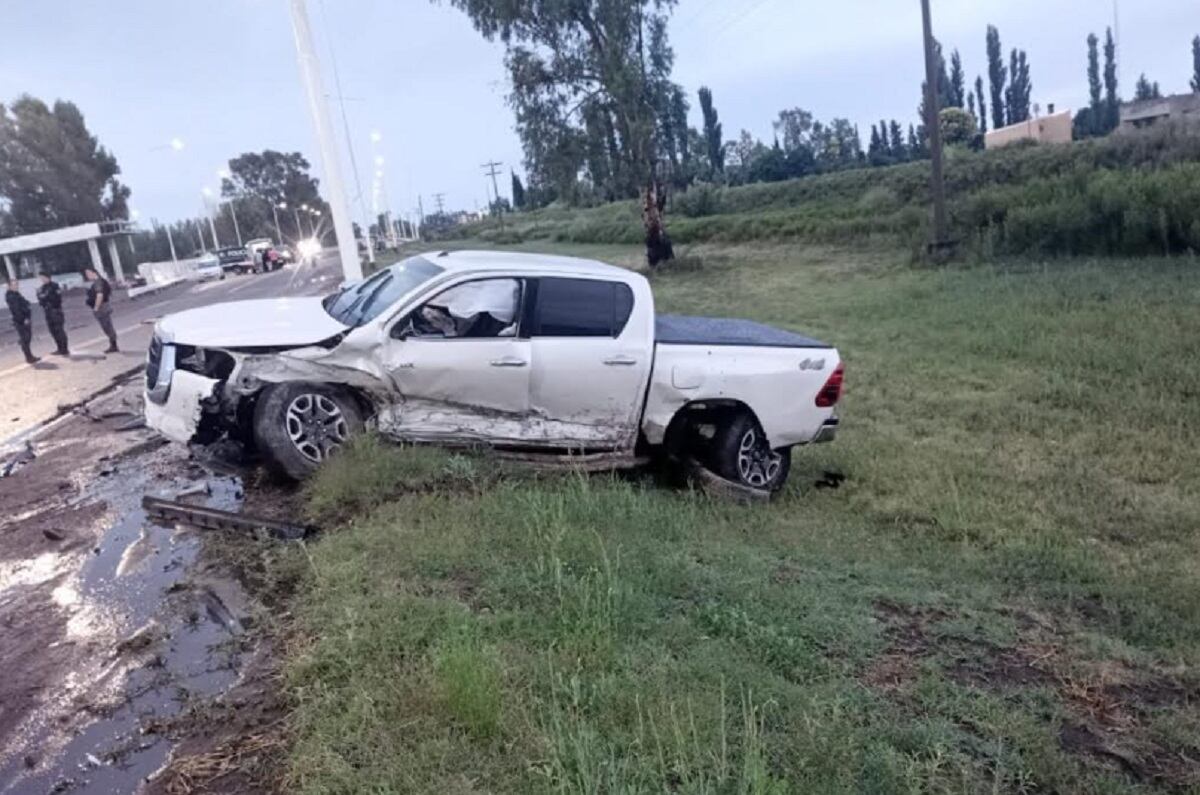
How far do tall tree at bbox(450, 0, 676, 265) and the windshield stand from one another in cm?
1960

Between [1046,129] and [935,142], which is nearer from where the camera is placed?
[935,142]

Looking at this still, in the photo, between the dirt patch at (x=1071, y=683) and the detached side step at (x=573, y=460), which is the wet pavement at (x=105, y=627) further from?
the dirt patch at (x=1071, y=683)

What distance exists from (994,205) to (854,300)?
22.7 feet

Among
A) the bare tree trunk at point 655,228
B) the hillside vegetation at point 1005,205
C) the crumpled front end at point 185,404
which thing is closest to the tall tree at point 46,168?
the hillside vegetation at point 1005,205

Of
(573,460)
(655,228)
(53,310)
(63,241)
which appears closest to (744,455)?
(573,460)

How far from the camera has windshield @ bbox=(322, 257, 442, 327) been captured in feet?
20.9

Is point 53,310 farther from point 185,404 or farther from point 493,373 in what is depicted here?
point 493,373

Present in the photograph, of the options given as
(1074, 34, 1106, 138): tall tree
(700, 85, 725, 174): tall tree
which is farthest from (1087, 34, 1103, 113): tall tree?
(700, 85, 725, 174): tall tree

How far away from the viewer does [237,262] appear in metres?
Answer: 55.8

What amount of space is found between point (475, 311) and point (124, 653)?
315 cm

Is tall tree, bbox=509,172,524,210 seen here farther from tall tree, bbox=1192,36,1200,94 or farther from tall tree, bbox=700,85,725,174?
tall tree, bbox=1192,36,1200,94

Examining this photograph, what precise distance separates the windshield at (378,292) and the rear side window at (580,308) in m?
0.82

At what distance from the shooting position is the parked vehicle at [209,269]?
177ft

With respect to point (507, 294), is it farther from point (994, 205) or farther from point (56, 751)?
point (994, 205)
